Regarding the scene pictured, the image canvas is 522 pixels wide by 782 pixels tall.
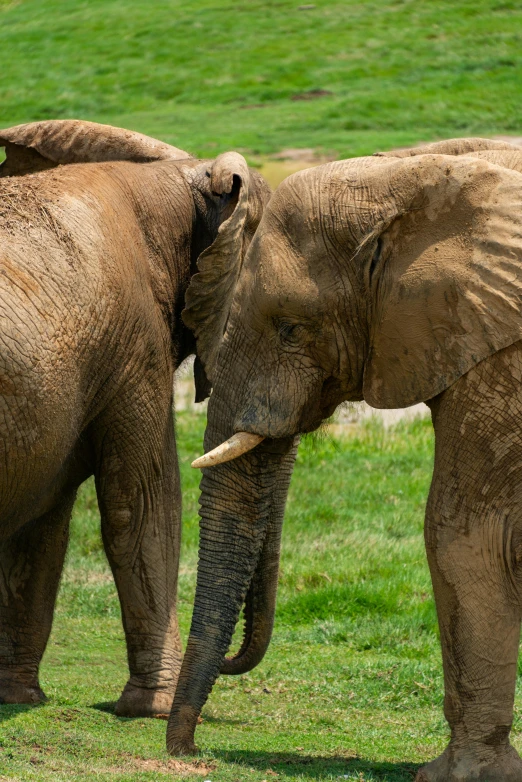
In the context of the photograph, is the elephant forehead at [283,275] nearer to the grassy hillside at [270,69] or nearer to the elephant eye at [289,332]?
the elephant eye at [289,332]

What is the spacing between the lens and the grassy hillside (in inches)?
1051

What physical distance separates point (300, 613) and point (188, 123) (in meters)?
20.4

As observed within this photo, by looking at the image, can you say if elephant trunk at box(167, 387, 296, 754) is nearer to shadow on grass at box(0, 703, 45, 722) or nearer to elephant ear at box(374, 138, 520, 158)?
shadow on grass at box(0, 703, 45, 722)

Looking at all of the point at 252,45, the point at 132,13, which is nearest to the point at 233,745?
the point at 252,45

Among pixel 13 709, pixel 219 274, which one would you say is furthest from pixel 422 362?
pixel 13 709

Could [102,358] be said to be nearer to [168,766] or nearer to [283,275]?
[283,275]

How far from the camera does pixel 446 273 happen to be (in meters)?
5.26

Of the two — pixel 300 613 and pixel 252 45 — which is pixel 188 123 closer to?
pixel 252 45

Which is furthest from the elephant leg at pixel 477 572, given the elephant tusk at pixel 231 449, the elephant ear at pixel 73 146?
the elephant ear at pixel 73 146

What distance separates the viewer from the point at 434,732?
664cm

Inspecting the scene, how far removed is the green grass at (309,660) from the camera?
19.0ft

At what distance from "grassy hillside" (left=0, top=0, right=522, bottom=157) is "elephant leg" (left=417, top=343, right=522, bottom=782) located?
16.9 metres

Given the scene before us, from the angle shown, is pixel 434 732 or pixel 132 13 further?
pixel 132 13

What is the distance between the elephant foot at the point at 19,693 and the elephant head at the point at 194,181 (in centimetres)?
166
